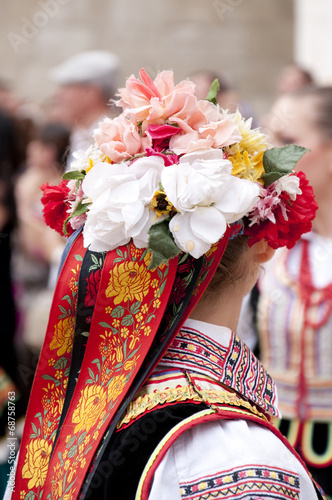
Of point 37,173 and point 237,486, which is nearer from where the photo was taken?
point 237,486

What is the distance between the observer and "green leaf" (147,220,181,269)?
1.41 meters

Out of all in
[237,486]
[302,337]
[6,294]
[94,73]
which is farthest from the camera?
[94,73]

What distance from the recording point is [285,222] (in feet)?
5.29

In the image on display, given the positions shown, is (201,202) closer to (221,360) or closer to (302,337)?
(221,360)

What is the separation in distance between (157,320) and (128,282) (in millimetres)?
100

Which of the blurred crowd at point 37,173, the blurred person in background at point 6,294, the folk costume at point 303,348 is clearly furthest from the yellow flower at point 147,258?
the blurred person in background at point 6,294

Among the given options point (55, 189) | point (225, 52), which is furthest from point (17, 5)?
point (55, 189)

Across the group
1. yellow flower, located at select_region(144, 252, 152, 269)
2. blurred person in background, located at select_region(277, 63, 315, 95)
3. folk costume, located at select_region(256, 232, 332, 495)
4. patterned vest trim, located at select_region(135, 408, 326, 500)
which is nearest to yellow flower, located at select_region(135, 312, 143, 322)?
yellow flower, located at select_region(144, 252, 152, 269)

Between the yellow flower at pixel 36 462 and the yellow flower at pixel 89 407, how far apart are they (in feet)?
0.37

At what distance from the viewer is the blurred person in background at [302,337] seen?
9.24 ft

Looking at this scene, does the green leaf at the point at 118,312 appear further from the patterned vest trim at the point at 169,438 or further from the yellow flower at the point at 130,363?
the patterned vest trim at the point at 169,438

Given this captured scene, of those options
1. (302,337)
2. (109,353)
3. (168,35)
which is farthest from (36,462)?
(168,35)

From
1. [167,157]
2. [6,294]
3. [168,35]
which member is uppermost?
[168,35]

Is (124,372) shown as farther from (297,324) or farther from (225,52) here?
(225,52)
